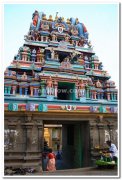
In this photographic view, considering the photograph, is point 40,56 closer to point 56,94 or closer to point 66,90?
point 56,94

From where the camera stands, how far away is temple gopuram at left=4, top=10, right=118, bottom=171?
29.6 feet

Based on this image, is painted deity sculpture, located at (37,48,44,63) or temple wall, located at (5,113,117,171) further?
painted deity sculpture, located at (37,48,44,63)

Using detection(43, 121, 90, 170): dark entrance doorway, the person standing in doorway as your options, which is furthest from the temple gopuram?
the person standing in doorway

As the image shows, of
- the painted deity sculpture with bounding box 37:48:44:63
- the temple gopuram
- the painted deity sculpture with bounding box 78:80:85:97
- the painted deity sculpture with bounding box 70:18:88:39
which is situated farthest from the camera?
the painted deity sculpture with bounding box 70:18:88:39

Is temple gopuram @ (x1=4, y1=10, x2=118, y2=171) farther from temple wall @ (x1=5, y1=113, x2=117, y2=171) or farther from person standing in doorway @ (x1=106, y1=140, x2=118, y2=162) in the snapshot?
person standing in doorway @ (x1=106, y1=140, x2=118, y2=162)

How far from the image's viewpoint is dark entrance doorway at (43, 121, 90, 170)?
10.3 m

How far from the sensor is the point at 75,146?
38.1 ft

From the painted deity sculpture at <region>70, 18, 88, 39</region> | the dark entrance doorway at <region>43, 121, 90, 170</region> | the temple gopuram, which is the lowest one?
the dark entrance doorway at <region>43, 121, 90, 170</region>

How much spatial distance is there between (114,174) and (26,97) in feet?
15.4

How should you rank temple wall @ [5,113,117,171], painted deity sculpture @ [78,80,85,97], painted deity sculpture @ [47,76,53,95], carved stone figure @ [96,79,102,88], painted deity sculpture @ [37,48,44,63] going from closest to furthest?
temple wall @ [5,113,117,171] < painted deity sculpture @ [47,76,53,95] < painted deity sculpture @ [78,80,85,97] < painted deity sculpture @ [37,48,44,63] < carved stone figure @ [96,79,102,88]

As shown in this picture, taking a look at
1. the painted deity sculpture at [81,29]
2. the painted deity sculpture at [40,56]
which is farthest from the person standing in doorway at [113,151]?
the painted deity sculpture at [81,29]

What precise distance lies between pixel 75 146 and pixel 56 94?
3.50 m

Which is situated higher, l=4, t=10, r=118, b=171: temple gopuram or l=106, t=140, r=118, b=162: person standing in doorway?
l=4, t=10, r=118, b=171: temple gopuram

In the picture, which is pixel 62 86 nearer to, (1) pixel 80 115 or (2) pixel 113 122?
(1) pixel 80 115
